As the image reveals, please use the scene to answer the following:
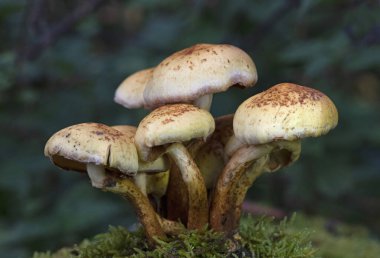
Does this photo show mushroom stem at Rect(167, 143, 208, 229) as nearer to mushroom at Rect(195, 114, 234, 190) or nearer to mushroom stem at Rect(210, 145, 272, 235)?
mushroom stem at Rect(210, 145, 272, 235)

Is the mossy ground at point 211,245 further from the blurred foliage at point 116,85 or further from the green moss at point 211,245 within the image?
the blurred foliage at point 116,85

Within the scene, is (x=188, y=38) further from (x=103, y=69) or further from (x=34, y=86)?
(x=34, y=86)

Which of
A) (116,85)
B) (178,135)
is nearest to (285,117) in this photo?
(178,135)

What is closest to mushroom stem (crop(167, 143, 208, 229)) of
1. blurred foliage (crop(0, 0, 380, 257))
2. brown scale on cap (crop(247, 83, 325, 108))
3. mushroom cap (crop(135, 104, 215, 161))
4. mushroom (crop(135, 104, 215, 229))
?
mushroom (crop(135, 104, 215, 229))

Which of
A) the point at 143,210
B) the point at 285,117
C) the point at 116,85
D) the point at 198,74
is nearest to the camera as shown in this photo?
the point at 285,117

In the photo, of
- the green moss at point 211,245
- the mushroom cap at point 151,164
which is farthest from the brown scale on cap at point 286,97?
the green moss at point 211,245

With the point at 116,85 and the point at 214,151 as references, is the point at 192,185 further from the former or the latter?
the point at 116,85
